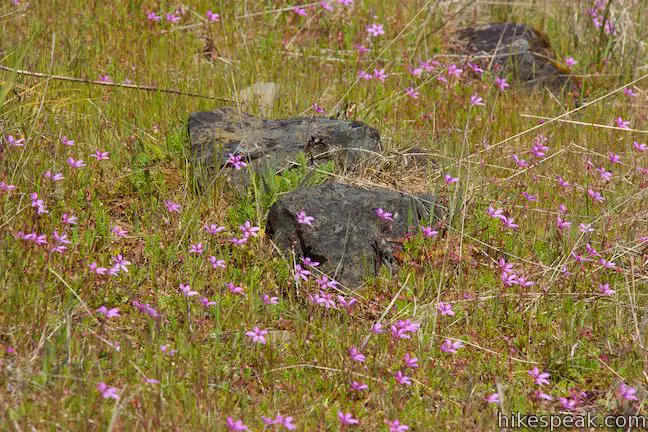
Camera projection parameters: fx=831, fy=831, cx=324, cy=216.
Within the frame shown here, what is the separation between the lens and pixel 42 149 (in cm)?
445

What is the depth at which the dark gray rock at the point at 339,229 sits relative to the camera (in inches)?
163

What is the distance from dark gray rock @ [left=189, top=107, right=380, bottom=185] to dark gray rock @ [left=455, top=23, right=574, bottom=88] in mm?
2224

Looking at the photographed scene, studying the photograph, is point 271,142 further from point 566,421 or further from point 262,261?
point 566,421

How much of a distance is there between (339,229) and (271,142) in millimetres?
814

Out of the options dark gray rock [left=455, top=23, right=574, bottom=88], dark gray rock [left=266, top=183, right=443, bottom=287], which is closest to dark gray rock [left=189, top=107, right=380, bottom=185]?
dark gray rock [left=266, top=183, right=443, bottom=287]

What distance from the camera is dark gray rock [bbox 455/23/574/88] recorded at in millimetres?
6785

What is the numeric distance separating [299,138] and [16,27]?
99.3 inches

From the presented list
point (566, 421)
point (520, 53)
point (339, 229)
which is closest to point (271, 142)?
point (339, 229)

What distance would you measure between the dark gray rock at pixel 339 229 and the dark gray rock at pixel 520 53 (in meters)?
2.74

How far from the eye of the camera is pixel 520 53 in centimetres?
685

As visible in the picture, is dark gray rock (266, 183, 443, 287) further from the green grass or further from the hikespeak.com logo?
the hikespeak.com logo

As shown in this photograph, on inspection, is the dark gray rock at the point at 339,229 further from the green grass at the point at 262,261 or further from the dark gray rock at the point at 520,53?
the dark gray rock at the point at 520,53

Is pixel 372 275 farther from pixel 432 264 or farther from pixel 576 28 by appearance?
pixel 576 28

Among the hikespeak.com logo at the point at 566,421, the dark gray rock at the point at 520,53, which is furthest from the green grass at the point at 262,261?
the dark gray rock at the point at 520,53
